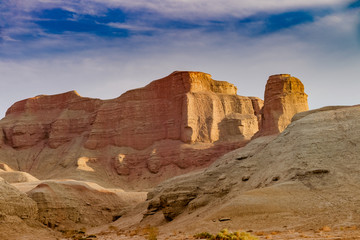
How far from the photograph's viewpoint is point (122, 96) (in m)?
85.6

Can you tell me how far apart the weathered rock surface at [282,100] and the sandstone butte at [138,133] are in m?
11.8

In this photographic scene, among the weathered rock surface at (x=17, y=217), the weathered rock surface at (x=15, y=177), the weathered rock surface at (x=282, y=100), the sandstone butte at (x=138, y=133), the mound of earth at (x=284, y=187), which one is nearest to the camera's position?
the mound of earth at (x=284, y=187)

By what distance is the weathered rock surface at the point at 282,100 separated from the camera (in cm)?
5844

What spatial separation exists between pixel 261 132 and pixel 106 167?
30.2 m

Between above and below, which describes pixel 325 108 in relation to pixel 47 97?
below

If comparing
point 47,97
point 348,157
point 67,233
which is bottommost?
point 67,233

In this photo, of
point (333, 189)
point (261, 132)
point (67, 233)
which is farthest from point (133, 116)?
point (333, 189)

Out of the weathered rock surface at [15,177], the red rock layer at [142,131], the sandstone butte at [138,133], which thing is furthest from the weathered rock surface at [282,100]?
the weathered rock surface at [15,177]

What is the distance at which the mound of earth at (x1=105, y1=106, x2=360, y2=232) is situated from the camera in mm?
23125

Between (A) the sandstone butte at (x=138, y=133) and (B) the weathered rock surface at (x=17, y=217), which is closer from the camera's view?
(B) the weathered rock surface at (x=17, y=217)

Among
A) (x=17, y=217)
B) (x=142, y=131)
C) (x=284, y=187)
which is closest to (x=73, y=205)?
(x=17, y=217)

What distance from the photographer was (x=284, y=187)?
25984mm

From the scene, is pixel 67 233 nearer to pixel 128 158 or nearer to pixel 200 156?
pixel 200 156

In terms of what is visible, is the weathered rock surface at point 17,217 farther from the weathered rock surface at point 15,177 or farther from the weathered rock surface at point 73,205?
the weathered rock surface at point 15,177
